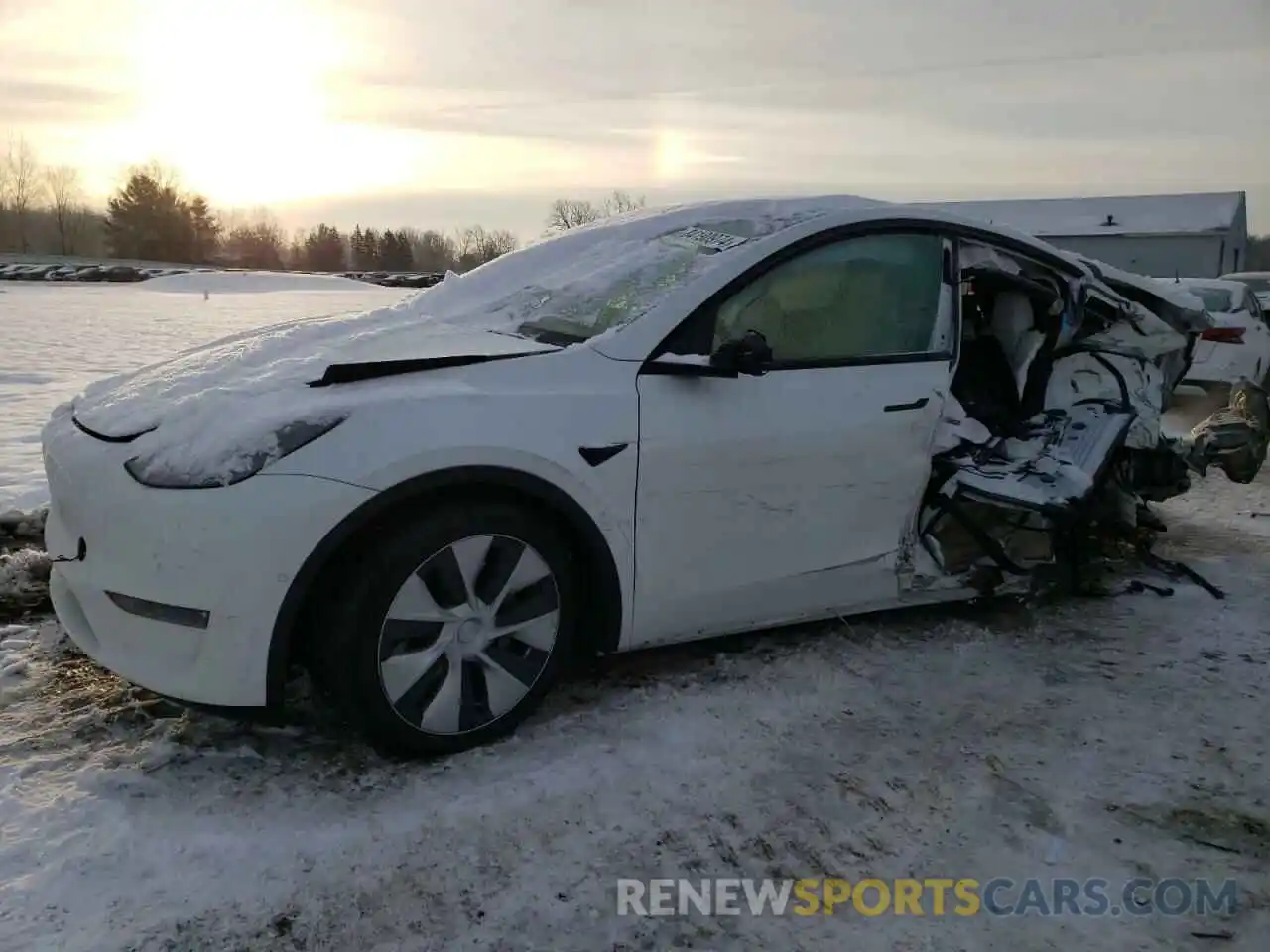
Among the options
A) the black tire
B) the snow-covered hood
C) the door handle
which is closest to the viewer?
the black tire

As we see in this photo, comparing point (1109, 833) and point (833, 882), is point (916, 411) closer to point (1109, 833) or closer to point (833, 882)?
point (1109, 833)

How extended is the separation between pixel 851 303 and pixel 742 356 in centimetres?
70

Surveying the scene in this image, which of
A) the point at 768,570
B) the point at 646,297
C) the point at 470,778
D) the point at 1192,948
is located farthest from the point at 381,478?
the point at 1192,948

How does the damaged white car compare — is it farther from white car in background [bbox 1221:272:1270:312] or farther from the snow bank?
the snow bank

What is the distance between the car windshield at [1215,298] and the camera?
26.5 ft

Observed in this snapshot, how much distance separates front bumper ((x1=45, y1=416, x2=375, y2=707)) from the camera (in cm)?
238

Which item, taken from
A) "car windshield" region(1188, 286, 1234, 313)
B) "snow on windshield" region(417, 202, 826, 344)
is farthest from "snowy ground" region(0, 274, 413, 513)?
"car windshield" region(1188, 286, 1234, 313)

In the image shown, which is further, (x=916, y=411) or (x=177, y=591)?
(x=916, y=411)

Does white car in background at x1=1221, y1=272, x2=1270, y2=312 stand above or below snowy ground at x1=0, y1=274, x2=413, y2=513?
above

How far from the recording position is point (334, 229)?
3145 inches

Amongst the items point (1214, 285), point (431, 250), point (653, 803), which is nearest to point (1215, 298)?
point (1214, 285)

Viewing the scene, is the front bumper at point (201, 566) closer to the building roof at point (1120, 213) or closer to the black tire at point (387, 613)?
the black tire at point (387, 613)

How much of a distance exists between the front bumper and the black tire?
0.15 metres

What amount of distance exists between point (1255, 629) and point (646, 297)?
9.31 ft
